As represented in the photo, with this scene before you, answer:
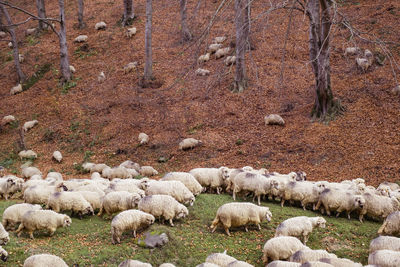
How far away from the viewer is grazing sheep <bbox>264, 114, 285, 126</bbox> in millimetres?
17688

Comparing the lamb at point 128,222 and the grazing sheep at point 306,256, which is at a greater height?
the grazing sheep at point 306,256

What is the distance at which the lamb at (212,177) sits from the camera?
38.2 ft

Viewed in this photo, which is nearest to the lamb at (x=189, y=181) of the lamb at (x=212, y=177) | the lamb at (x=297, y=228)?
the lamb at (x=212, y=177)

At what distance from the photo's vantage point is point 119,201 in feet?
31.2

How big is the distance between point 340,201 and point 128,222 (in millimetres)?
5502

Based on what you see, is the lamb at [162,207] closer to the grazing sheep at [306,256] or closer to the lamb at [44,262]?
the lamb at [44,262]

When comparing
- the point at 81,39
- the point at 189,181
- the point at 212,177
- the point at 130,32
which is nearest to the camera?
the point at 189,181

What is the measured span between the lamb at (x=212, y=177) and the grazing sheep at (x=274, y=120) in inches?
268

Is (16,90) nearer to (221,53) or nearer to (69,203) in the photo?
(221,53)

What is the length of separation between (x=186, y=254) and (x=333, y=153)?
30.1 feet


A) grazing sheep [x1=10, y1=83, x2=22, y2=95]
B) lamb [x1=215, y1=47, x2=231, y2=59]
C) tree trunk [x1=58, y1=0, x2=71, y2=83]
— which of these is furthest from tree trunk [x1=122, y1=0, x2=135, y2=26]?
lamb [x1=215, y1=47, x2=231, y2=59]

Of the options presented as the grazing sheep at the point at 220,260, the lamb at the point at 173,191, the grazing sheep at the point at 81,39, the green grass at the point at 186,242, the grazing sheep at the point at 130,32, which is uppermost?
the grazing sheep at the point at 130,32

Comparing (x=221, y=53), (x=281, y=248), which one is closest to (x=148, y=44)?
(x=221, y=53)

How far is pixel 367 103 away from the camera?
17359mm
